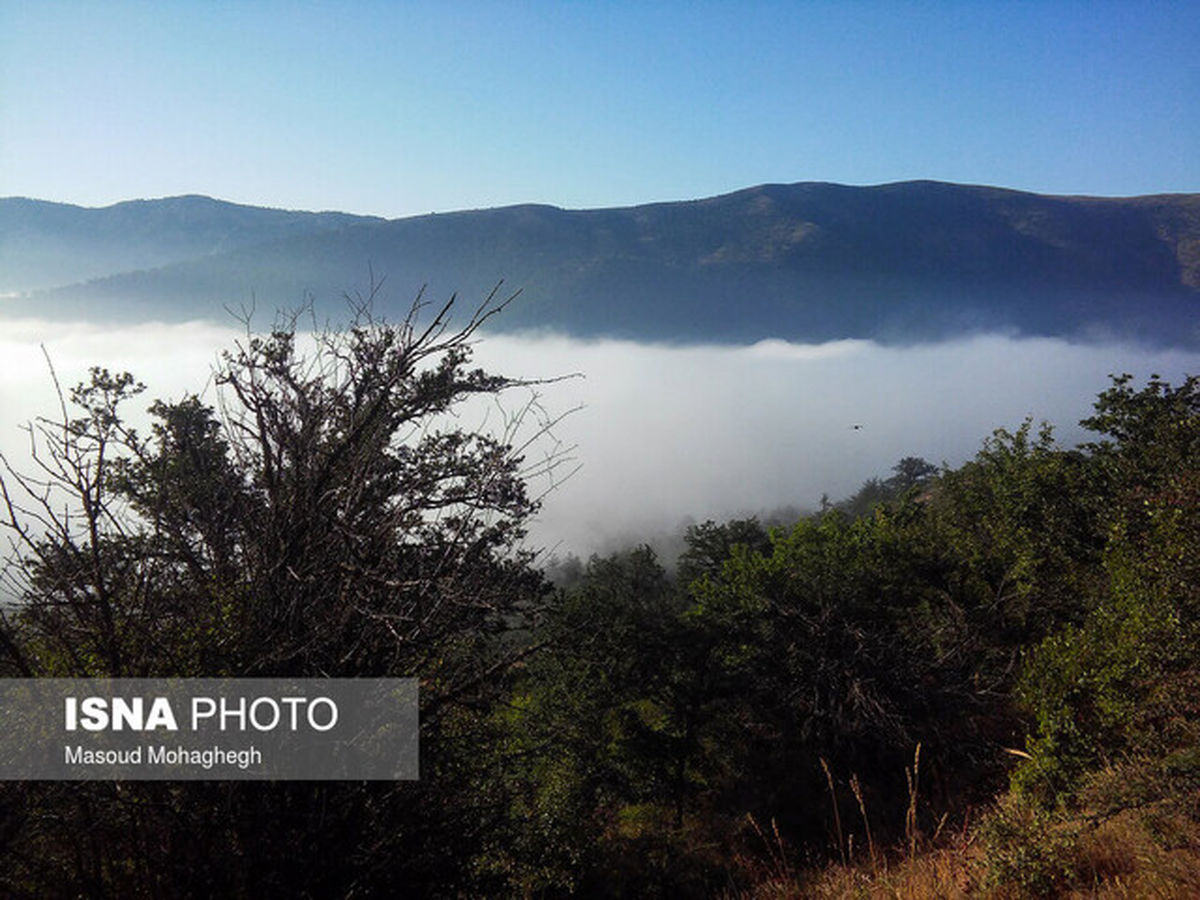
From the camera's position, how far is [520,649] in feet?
12.9

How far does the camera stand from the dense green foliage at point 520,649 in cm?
332

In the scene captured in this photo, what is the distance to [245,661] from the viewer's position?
3564 mm

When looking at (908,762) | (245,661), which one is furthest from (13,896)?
(908,762)

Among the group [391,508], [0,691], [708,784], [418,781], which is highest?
[391,508]

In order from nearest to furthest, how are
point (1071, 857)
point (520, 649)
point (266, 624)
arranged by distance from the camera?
point (266, 624) < point (520, 649) < point (1071, 857)

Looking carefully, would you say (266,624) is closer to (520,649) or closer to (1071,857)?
(520,649)

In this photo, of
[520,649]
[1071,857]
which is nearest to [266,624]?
[520,649]

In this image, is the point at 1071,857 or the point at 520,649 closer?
the point at 520,649

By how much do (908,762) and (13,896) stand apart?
65.0ft

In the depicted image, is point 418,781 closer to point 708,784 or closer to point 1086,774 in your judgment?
point 1086,774

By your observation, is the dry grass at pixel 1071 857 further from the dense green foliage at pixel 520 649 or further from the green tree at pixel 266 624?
the green tree at pixel 266 624

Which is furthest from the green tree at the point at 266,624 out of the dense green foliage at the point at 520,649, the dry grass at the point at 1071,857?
the dry grass at the point at 1071,857

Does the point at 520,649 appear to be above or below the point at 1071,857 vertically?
above

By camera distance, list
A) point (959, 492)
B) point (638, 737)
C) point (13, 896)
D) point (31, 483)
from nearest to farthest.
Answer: point (13, 896) → point (31, 483) → point (638, 737) → point (959, 492)
